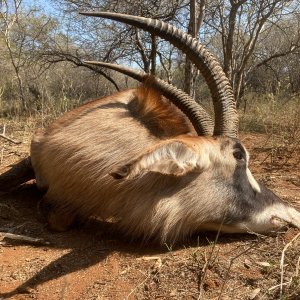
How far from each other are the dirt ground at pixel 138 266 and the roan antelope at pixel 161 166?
13 cm

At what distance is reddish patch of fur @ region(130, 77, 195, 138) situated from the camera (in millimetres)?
3176

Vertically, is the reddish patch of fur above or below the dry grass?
above

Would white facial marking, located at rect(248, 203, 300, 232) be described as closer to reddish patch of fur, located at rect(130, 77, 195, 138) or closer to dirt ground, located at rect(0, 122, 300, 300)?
dirt ground, located at rect(0, 122, 300, 300)

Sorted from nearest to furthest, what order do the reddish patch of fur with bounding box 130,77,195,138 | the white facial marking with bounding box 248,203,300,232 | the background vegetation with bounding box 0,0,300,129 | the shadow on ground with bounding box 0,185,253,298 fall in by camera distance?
the shadow on ground with bounding box 0,185,253,298 < the white facial marking with bounding box 248,203,300,232 < the reddish patch of fur with bounding box 130,77,195,138 < the background vegetation with bounding box 0,0,300,129

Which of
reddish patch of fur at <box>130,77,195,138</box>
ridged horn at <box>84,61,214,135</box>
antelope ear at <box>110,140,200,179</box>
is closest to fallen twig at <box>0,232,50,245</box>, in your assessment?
antelope ear at <box>110,140,200,179</box>

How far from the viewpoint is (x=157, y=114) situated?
10.7 feet

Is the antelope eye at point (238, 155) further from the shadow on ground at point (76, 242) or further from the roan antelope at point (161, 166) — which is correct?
the shadow on ground at point (76, 242)

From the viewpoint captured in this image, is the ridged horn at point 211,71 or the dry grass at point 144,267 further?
the ridged horn at point 211,71

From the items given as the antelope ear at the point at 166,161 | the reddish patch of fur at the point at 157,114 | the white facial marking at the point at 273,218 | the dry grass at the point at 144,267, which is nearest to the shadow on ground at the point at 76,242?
the dry grass at the point at 144,267

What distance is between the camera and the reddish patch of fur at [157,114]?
318 centimetres

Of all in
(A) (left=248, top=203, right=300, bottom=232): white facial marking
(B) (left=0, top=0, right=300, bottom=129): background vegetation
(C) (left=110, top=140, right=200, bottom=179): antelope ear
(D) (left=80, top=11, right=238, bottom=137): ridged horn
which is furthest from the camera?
(B) (left=0, top=0, right=300, bottom=129): background vegetation

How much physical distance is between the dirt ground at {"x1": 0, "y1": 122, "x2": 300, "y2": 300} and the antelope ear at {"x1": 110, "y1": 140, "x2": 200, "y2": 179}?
482mm

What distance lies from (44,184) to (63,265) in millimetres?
1056

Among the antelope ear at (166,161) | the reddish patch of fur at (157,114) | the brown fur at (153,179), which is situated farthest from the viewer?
the reddish patch of fur at (157,114)
